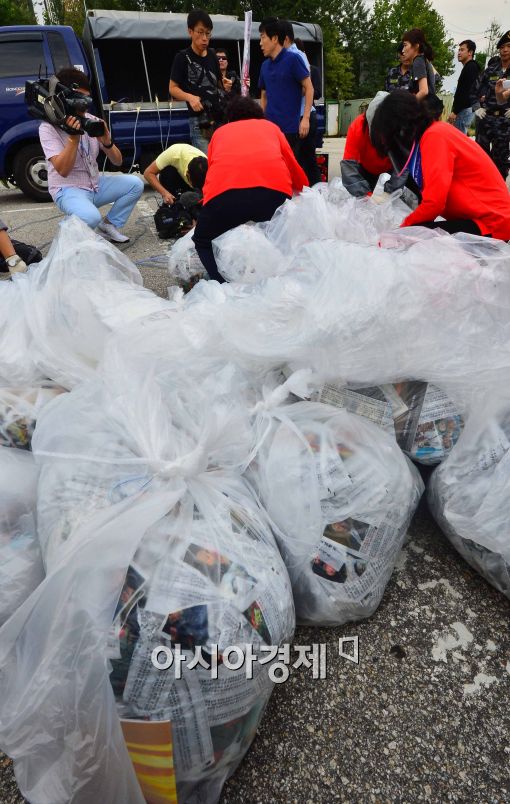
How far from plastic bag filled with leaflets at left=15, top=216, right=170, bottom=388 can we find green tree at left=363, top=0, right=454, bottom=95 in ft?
111

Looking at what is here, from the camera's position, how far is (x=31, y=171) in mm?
5891

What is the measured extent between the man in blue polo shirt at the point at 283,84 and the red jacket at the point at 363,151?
76 centimetres

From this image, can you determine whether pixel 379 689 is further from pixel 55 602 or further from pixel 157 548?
pixel 55 602

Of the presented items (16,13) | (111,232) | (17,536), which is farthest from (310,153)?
(16,13)

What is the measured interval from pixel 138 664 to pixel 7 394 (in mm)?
873

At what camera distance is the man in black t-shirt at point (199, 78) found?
4.27 metres

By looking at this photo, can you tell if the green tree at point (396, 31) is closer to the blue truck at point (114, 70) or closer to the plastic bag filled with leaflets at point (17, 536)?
the blue truck at point (114, 70)

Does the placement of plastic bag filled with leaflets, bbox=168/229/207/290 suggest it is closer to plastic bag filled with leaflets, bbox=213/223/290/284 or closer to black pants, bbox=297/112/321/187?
plastic bag filled with leaflets, bbox=213/223/290/284

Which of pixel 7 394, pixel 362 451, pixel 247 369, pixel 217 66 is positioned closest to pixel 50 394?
pixel 7 394

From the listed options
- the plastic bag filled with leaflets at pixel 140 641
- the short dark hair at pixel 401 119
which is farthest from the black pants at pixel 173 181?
the plastic bag filled with leaflets at pixel 140 641

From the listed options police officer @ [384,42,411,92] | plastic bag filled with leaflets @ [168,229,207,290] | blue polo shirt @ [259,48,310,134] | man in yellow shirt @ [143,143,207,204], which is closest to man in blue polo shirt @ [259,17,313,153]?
blue polo shirt @ [259,48,310,134]

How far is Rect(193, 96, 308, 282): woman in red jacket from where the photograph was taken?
2564 mm

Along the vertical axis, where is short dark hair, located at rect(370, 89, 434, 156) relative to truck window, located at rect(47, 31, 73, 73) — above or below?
below

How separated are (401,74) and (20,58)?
13.1 ft
